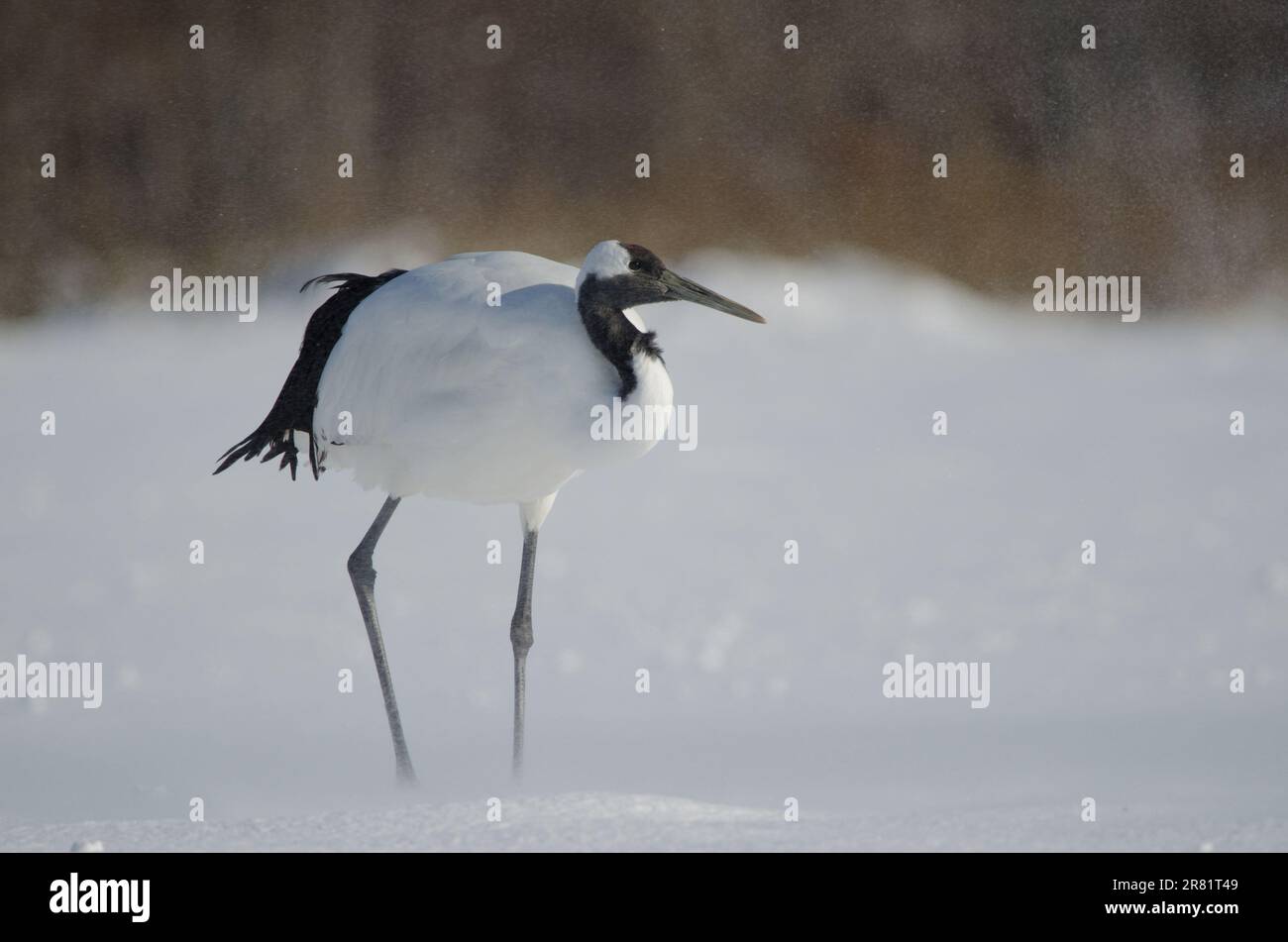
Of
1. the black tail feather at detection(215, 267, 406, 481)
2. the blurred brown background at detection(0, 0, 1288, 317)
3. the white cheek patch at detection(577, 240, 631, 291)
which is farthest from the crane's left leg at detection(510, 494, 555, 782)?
the blurred brown background at detection(0, 0, 1288, 317)

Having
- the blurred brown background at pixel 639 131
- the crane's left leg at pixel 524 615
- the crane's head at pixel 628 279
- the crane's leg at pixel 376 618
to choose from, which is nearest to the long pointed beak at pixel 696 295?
the crane's head at pixel 628 279

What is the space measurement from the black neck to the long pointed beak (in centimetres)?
13

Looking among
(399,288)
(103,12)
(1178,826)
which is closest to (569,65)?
(103,12)

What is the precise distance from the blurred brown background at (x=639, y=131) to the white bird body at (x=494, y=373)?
136 inches

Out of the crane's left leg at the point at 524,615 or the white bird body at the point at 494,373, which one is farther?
the crane's left leg at the point at 524,615

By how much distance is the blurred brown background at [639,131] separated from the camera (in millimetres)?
6723

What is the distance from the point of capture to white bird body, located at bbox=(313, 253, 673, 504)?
2975mm

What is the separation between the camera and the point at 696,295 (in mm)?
3123

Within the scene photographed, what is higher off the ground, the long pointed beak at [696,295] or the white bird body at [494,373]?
the long pointed beak at [696,295]

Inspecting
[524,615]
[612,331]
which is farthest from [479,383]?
[524,615]

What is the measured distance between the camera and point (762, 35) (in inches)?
271

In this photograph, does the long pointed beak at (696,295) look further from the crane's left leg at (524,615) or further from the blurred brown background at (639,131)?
the blurred brown background at (639,131)

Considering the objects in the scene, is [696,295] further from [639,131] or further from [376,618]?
[639,131]

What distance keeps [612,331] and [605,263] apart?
0.14 m
